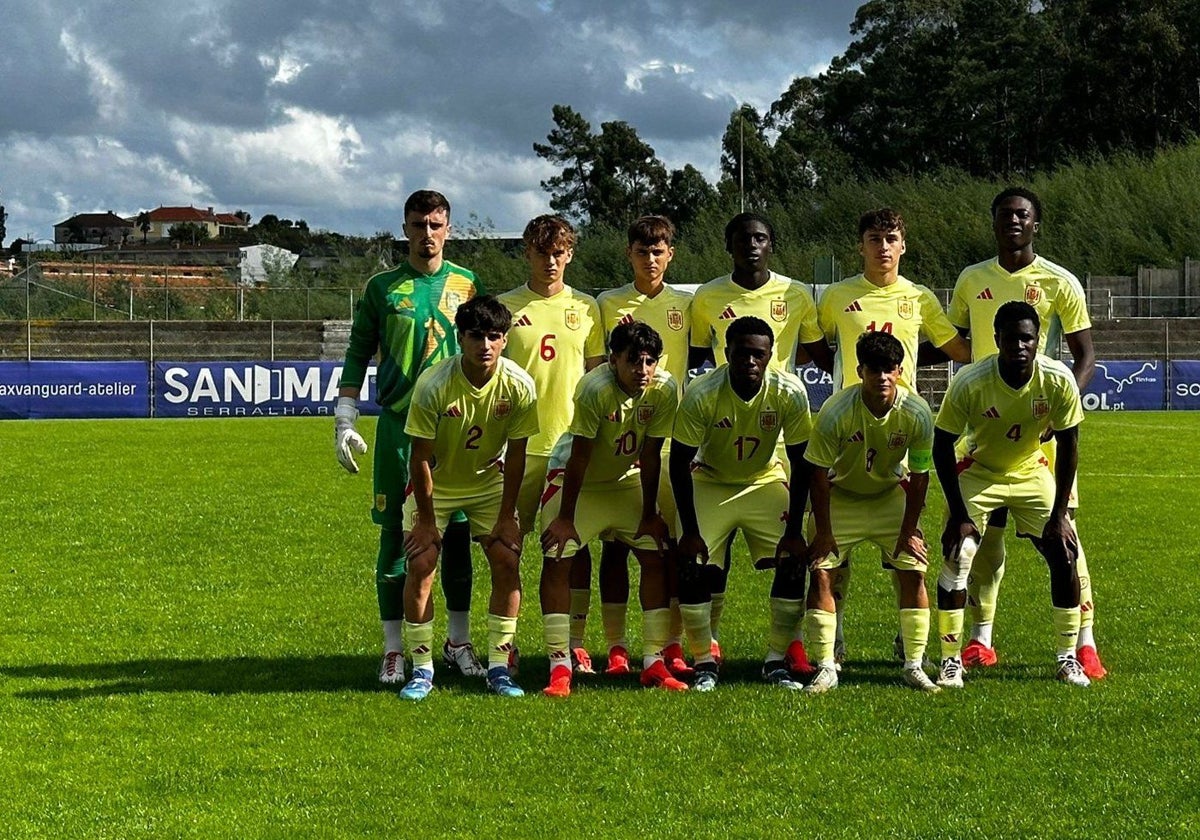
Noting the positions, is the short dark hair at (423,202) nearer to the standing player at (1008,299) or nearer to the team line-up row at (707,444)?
the team line-up row at (707,444)

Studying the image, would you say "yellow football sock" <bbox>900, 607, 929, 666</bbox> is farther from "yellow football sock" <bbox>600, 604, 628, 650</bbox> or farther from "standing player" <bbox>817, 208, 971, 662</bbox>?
"yellow football sock" <bbox>600, 604, 628, 650</bbox>

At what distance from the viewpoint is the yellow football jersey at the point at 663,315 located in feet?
22.7

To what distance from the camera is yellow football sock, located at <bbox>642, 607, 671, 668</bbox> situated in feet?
21.6

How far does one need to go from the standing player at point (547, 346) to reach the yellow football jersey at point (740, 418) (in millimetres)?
680

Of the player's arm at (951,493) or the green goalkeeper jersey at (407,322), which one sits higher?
the green goalkeeper jersey at (407,322)

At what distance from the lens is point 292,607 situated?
8641 millimetres

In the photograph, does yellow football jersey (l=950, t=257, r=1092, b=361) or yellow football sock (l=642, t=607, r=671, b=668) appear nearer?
yellow football sock (l=642, t=607, r=671, b=668)

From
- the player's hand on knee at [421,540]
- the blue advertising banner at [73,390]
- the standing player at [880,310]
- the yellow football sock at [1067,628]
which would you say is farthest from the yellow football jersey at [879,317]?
the blue advertising banner at [73,390]

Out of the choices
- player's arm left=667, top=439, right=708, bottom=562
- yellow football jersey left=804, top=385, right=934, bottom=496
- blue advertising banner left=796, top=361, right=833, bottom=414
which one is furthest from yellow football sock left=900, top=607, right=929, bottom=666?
blue advertising banner left=796, top=361, right=833, bottom=414

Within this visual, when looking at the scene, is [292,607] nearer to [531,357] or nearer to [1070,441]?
[531,357]

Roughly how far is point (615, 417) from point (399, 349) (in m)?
1.12

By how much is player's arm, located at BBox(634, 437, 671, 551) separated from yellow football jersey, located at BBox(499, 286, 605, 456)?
0.54 meters

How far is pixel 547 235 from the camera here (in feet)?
22.0

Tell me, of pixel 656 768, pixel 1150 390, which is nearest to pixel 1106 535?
pixel 656 768
